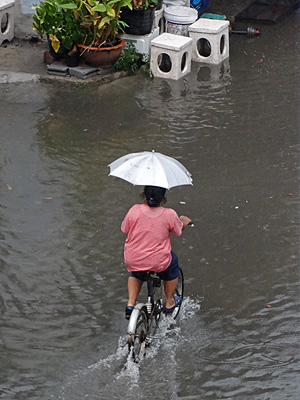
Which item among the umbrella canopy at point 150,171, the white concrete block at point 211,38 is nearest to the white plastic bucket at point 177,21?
the white concrete block at point 211,38

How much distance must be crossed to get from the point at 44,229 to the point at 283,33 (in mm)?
8418

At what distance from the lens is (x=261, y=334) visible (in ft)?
20.1

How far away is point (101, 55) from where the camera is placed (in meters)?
11.3

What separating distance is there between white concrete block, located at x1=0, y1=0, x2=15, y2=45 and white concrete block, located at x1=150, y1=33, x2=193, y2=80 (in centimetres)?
258

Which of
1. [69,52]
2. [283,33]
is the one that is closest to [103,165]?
[69,52]

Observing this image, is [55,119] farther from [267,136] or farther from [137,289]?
[137,289]

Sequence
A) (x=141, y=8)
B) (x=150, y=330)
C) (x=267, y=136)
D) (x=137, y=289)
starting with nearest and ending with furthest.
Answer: (x=137, y=289) → (x=150, y=330) → (x=267, y=136) → (x=141, y=8)

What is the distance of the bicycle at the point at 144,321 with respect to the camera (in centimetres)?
534

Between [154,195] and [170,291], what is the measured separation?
34.2 inches

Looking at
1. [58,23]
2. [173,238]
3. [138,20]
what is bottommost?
[173,238]

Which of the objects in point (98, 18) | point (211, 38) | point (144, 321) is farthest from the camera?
point (211, 38)

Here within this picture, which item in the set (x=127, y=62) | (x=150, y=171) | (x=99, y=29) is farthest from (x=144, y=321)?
(x=127, y=62)

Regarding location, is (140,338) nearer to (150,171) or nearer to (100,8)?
(150,171)

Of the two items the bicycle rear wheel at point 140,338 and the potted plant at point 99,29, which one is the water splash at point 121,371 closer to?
the bicycle rear wheel at point 140,338
